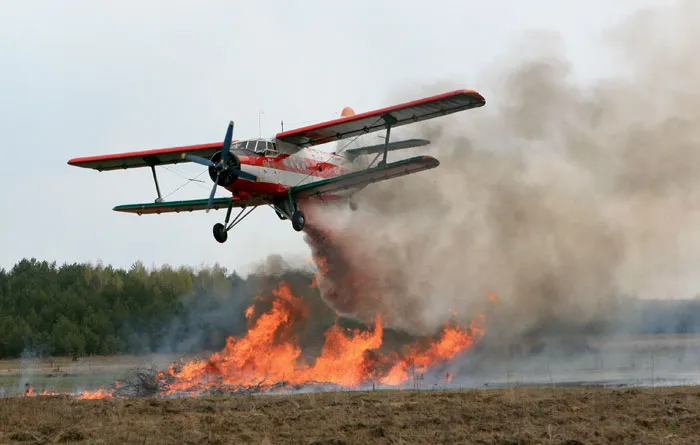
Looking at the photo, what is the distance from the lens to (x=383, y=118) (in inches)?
1201

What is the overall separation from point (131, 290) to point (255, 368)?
2200 cm

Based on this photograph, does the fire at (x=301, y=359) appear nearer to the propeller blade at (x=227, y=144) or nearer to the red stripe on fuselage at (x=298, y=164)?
the red stripe on fuselage at (x=298, y=164)

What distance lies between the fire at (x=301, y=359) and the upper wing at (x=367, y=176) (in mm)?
6416

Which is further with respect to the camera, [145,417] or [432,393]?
[432,393]

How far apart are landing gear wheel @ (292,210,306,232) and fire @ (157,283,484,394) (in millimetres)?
5936

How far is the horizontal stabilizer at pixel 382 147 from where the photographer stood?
112 ft

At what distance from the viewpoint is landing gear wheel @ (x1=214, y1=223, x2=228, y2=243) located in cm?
3044

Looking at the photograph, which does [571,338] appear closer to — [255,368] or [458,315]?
[458,315]

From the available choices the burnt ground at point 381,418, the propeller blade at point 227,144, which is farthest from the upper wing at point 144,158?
the burnt ground at point 381,418

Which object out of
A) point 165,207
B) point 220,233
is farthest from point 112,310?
point 220,233

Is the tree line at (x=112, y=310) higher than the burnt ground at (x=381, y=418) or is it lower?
higher

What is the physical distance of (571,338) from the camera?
114 ft

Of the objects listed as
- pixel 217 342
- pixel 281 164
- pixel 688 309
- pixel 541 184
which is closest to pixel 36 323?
pixel 217 342

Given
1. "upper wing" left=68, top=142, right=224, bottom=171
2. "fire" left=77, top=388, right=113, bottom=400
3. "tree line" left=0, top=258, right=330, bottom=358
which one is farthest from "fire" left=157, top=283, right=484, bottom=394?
"upper wing" left=68, top=142, right=224, bottom=171
